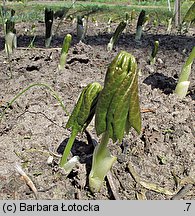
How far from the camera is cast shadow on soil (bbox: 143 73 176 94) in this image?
239cm

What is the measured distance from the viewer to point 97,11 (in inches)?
262

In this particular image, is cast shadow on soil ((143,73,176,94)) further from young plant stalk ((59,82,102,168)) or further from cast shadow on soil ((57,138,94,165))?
young plant stalk ((59,82,102,168))

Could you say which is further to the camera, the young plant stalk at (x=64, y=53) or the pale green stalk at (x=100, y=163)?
the young plant stalk at (x=64, y=53)

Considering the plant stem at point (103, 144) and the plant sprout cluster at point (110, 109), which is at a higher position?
the plant sprout cluster at point (110, 109)

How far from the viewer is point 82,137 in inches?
73.6

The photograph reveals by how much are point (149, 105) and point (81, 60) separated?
686 millimetres

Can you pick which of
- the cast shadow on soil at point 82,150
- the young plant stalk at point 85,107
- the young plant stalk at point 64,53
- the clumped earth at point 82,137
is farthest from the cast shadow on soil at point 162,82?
the young plant stalk at point 85,107

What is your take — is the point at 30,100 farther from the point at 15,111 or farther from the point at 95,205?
the point at 95,205

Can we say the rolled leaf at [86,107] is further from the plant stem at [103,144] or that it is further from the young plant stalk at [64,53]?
the young plant stalk at [64,53]

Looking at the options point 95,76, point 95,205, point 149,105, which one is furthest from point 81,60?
point 95,205

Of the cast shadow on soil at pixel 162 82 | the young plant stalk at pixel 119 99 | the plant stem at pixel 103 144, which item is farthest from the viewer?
the cast shadow on soil at pixel 162 82

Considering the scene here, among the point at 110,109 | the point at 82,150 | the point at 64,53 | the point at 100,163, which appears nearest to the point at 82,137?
the point at 82,150

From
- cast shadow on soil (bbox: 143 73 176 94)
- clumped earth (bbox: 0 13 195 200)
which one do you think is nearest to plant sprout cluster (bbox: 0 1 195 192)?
clumped earth (bbox: 0 13 195 200)

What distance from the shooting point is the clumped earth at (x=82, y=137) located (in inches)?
63.4
